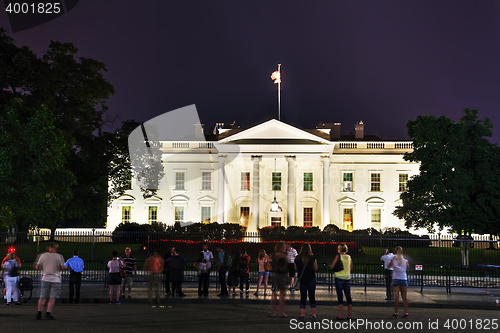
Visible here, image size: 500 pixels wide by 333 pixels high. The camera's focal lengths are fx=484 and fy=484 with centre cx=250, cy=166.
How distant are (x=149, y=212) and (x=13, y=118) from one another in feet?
94.8

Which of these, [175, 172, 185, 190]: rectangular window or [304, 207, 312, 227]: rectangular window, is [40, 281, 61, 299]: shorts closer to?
[175, 172, 185, 190]: rectangular window

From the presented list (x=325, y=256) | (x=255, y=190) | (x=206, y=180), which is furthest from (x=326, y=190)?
(x=325, y=256)

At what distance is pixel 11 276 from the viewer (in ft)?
43.7

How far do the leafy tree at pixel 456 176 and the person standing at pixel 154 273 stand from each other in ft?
67.5

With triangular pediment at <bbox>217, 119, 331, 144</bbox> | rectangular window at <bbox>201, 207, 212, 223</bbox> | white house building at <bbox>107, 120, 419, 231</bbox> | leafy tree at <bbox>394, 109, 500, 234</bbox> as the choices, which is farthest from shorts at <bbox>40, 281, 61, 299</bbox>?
rectangular window at <bbox>201, 207, 212, 223</bbox>

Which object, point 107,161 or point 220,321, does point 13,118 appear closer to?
point 107,161

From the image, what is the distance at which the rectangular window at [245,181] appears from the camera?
49.8 m

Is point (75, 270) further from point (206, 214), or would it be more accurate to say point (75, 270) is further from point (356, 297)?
point (206, 214)

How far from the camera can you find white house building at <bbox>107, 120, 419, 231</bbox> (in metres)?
49.3

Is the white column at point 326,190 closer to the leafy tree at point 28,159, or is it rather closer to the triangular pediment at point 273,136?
the triangular pediment at point 273,136

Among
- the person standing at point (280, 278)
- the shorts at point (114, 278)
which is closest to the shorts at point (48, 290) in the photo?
the shorts at point (114, 278)

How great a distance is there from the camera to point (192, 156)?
A: 50.8 metres

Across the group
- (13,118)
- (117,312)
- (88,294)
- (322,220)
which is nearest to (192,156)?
(322,220)

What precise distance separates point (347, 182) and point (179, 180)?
17.6 m
